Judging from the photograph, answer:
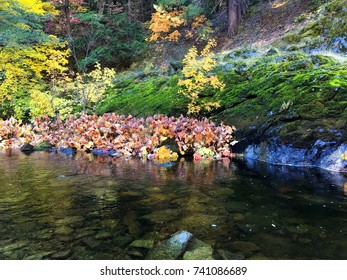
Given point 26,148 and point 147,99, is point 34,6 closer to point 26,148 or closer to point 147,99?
point 147,99

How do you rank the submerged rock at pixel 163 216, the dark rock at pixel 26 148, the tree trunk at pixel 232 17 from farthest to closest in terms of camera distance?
1. the tree trunk at pixel 232 17
2. the dark rock at pixel 26 148
3. the submerged rock at pixel 163 216

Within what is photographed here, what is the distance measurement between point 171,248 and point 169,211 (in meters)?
1.05

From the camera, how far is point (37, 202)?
411 centimetres

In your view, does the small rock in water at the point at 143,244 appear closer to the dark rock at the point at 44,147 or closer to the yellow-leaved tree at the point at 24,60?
the dark rock at the point at 44,147

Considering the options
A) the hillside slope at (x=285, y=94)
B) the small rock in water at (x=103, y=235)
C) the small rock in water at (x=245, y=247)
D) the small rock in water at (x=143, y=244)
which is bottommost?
the small rock in water at (x=245, y=247)

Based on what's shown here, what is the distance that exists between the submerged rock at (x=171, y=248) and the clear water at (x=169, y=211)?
0.14 meters

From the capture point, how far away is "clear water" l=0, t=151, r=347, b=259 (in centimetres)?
292

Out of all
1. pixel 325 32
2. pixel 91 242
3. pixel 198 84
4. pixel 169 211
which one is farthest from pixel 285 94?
pixel 91 242

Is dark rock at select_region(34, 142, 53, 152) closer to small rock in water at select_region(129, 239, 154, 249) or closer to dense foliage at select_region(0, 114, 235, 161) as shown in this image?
dense foliage at select_region(0, 114, 235, 161)

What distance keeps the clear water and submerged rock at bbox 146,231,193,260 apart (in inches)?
5.5

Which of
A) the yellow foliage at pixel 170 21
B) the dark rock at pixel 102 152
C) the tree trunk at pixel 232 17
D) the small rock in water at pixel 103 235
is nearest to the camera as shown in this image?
the small rock in water at pixel 103 235

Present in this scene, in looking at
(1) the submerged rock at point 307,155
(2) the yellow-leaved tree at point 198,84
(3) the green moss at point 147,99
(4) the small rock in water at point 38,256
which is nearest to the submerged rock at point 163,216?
(4) the small rock in water at point 38,256

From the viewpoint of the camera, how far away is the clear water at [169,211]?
292cm

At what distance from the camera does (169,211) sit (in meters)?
3.87
